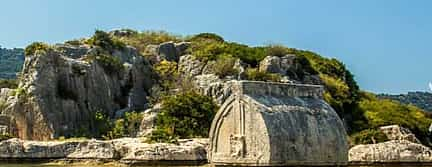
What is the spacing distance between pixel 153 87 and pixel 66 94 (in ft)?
32.5

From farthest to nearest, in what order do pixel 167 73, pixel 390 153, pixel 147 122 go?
1. pixel 167 73
2. pixel 147 122
3. pixel 390 153

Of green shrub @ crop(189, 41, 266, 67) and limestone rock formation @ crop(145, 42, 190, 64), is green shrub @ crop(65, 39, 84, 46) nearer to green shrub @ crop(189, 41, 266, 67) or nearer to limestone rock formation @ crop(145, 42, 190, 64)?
limestone rock formation @ crop(145, 42, 190, 64)

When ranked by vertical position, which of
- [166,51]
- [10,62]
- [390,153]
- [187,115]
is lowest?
[390,153]

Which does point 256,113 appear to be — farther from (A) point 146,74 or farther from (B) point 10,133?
(A) point 146,74

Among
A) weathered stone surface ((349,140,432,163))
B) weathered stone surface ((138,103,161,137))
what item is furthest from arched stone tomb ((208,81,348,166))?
weathered stone surface ((138,103,161,137))

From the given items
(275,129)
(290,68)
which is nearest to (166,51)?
(290,68)

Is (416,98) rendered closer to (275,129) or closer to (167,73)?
(167,73)

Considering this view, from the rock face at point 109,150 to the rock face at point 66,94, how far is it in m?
10.9

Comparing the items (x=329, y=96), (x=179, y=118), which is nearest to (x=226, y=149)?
(x=179, y=118)

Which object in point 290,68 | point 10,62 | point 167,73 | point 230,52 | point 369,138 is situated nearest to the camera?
point 369,138

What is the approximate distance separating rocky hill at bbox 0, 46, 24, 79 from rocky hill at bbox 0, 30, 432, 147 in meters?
62.8

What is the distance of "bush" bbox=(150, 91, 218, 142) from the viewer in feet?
160

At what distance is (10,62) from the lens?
150875 millimetres

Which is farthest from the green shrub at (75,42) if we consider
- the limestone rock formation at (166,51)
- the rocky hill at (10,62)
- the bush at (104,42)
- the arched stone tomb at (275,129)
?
the rocky hill at (10,62)
